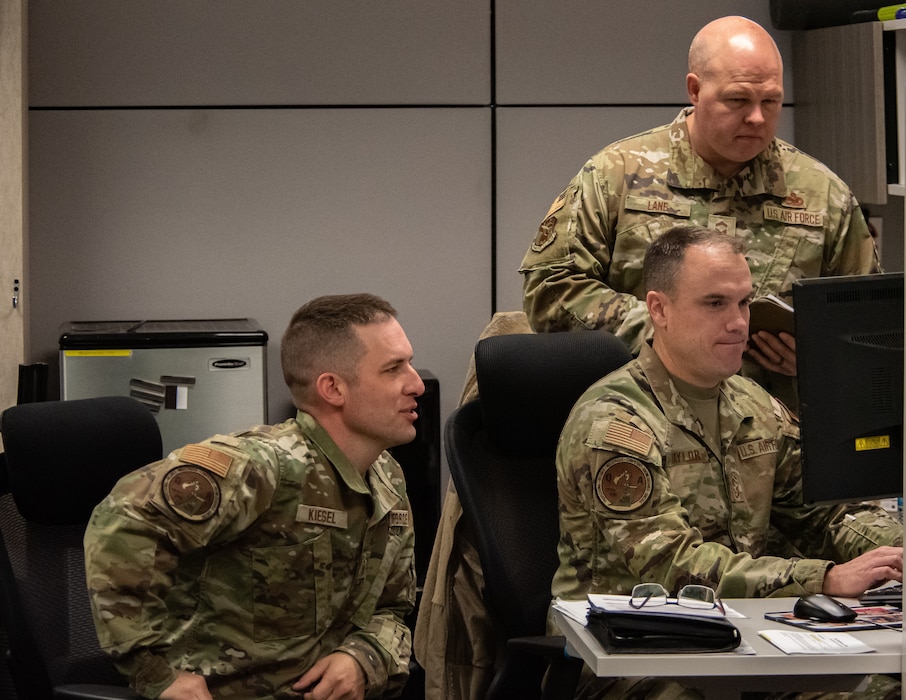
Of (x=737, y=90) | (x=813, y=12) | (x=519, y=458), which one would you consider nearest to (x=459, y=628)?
(x=519, y=458)

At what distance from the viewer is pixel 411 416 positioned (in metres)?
2.02

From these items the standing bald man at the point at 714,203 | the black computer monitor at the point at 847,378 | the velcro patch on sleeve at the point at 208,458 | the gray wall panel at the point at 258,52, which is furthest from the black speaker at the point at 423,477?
the black computer monitor at the point at 847,378

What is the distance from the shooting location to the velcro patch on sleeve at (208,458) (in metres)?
1.77

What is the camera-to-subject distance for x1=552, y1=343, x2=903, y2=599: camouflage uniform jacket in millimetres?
1935

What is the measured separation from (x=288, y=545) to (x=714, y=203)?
117 centimetres

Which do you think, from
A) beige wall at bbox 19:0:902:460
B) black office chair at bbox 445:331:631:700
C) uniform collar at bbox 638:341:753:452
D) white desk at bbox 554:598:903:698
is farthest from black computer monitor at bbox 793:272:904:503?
beige wall at bbox 19:0:902:460

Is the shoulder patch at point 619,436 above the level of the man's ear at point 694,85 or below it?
below

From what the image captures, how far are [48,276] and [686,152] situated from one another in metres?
2.17

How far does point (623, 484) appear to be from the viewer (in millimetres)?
1990

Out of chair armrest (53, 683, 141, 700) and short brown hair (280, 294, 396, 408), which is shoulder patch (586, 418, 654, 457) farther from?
chair armrest (53, 683, 141, 700)

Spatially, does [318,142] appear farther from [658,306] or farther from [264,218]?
[658,306]

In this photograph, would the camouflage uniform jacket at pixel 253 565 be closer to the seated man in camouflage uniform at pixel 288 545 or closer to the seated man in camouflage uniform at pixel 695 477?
the seated man in camouflage uniform at pixel 288 545

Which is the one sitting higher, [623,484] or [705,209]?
[705,209]

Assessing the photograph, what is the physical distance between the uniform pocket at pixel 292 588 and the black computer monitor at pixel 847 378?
0.72m
